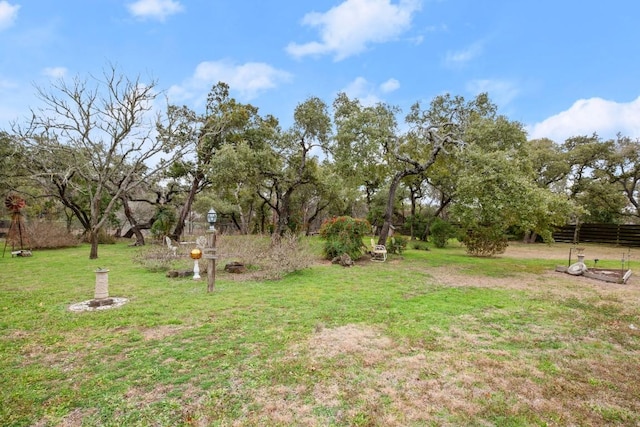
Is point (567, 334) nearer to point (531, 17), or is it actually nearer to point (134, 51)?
point (531, 17)

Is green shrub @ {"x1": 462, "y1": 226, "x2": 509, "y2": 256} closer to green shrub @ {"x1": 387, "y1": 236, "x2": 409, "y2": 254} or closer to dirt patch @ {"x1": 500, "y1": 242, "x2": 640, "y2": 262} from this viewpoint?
dirt patch @ {"x1": 500, "y1": 242, "x2": 640, "y2": 262}

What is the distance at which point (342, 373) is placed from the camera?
296 cm

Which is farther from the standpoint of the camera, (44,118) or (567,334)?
(44,118)

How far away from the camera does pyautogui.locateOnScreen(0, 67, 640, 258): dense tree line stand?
934cm

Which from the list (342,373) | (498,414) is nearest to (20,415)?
(342,373)

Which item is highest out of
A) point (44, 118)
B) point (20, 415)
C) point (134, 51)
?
point (134, 51)

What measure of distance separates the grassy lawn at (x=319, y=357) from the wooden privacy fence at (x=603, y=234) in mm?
16610

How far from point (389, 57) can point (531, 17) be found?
14.8 feet

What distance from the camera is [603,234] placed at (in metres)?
19.7

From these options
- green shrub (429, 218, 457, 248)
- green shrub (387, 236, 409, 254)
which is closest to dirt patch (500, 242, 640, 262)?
green shrub (429, 218, 457, 248)

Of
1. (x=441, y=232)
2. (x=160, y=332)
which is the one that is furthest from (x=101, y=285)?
(x=441, y=232)

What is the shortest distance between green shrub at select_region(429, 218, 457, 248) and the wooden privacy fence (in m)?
6.20

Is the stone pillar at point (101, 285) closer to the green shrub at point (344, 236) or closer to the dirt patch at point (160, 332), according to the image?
the dirt patch at point (160, 332)

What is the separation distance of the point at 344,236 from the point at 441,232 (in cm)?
810
